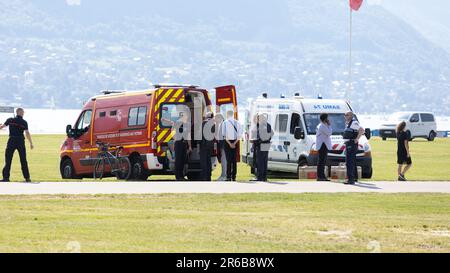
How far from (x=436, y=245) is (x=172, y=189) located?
9.77m

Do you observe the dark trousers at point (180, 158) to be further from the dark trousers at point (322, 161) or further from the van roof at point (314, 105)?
the van roof at point (314, 105)

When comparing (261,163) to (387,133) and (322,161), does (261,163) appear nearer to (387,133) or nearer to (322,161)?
(322,161)

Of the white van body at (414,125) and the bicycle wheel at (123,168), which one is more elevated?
the white van body at (414,125)

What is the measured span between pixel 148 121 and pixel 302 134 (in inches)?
176

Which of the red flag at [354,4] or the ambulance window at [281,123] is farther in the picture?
the red flag at [354,4]

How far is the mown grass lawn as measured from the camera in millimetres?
14328

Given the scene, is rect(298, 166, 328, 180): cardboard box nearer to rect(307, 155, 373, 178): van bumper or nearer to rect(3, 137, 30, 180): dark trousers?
rect(307, 155, 373, 178): van bumper

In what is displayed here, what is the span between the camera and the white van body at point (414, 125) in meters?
74.0

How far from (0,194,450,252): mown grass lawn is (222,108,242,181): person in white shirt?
5.18 meters

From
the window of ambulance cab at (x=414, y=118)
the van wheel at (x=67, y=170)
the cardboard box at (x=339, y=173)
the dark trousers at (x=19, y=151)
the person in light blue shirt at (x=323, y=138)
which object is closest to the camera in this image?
the dark trousers at (x=19, y=151)

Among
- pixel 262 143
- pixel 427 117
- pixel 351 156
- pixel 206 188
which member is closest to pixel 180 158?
pixel 262 143

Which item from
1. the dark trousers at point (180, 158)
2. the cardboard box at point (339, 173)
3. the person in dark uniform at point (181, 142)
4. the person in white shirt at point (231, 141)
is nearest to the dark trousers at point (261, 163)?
the person in white shirt at point (231, 141)

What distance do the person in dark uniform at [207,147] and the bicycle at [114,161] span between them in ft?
7.54
